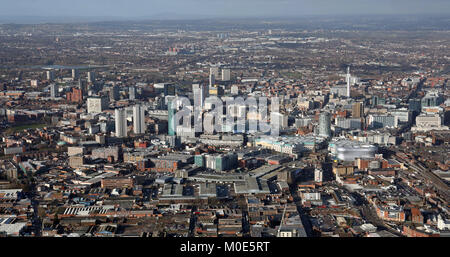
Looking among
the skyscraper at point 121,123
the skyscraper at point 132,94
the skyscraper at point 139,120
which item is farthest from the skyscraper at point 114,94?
the skyscraper at point 121,123

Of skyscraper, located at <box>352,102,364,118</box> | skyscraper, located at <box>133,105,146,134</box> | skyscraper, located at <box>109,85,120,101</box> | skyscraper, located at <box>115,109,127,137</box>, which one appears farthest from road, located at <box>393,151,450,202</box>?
skyscraper, located at <box>109,85,120,101</box>

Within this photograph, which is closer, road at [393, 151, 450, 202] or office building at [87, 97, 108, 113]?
road at [393, 151, 450, 202]

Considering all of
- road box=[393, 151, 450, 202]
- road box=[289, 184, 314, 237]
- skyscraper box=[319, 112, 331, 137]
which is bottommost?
road box=[393, 151, 450, 202]

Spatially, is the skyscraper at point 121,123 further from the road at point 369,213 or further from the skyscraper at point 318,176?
the road at point 369,213

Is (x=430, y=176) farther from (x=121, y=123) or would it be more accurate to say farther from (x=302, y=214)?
(x=121, y=123)

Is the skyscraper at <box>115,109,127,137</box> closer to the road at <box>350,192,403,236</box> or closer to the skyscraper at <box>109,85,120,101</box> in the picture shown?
the skyscraper at <box>109,85,120,101</box>

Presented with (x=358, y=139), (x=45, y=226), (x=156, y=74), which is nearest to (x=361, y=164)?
(x=358, y=139)

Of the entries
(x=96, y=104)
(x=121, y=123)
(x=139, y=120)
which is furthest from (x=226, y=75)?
(x=121, y=123)
